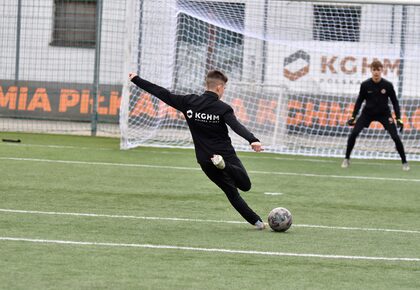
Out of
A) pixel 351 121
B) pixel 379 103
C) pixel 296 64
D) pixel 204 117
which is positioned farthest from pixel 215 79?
pixel 296 64

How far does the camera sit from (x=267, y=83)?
69.9 ft

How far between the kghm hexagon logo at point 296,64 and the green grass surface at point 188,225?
216 inches

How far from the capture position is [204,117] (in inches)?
372

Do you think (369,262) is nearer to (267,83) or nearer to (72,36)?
(267,83)

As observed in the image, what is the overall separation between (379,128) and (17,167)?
8.84 metres

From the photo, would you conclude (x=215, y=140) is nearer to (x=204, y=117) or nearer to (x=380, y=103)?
(x=204, y=117)

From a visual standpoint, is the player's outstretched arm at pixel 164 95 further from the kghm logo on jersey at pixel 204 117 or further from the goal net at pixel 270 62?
the goal net at pixel 270 62

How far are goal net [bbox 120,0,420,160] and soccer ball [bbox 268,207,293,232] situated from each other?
29.4ft

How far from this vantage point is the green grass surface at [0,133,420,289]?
7133 millimetres

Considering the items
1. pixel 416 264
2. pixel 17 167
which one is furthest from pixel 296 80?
pixel 416 264

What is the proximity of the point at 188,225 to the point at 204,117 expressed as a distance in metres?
1.09

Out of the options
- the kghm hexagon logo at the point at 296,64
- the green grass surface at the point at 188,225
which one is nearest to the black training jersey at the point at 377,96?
the green grass surface at the point at 188,225

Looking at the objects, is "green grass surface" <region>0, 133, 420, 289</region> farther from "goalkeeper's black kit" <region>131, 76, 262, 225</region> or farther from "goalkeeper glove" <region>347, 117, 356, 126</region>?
"goalkeeper glove" <region>347, 117, 356, 126</region>

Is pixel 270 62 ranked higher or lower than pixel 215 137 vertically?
higher
